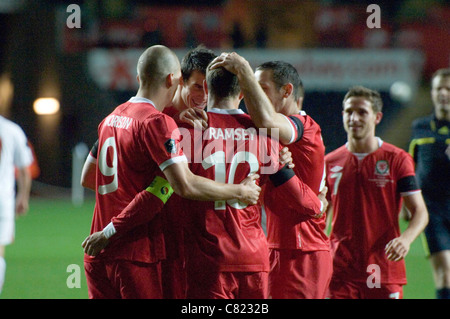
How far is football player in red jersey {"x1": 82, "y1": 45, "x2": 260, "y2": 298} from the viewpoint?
3.09 meters

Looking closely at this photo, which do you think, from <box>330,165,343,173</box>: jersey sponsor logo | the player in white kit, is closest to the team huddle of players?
<box>330,165,343,173</box>: jersey sponsor logo

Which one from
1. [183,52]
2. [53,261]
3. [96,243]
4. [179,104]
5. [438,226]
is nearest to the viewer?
[96,243]

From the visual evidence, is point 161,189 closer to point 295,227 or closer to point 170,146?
point 170,146

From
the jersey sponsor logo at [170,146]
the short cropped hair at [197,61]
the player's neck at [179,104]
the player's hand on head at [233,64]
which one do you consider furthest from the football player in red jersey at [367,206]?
the jersey sponsor logo at [170,146]

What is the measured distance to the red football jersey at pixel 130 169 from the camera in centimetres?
313

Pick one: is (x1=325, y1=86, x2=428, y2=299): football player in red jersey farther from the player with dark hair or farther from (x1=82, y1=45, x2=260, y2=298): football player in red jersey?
(x1=82, y1=45, x2=260, y2=298): football player in red jersey

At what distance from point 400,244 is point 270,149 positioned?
4.30ft

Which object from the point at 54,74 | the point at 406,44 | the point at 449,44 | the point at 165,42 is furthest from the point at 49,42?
the point at 449,44

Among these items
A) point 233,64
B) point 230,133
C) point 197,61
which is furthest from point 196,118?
point 197,61

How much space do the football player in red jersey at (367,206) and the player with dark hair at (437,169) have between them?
139 cm

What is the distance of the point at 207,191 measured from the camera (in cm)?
299

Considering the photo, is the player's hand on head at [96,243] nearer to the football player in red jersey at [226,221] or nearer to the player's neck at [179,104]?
the football player in red jersey at [226,221]

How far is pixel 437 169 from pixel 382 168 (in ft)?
5.18
